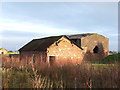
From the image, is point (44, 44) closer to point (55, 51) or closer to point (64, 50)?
point (55, 51)

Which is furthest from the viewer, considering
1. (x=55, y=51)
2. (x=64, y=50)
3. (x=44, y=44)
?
(x=44, y=44)

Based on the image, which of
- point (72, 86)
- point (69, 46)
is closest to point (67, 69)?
point (72, 86)

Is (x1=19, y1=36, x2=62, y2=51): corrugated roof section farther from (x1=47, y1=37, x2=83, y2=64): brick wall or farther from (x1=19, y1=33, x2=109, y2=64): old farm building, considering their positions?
(x1=47, y1=37, x2=83, y2=64): brick wall

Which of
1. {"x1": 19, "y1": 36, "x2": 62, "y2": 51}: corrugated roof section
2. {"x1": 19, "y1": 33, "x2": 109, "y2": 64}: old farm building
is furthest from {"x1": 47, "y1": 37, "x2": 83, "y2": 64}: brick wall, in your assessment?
{"x1": 19, "y1": 36, "x2": 62, "y2": 51}: corrugated roof section

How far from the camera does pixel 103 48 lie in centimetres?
2984

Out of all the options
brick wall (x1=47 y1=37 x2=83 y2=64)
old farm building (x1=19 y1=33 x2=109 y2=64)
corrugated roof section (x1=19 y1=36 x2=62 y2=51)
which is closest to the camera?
old farm building (x1=19 y1=33 x2=109 y2=64)

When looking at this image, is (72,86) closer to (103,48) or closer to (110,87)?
(110,87)

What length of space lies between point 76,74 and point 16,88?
311 centimetres

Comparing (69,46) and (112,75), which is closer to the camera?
(112,75)

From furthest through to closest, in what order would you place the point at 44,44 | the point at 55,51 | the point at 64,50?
the point at 44,44 < the point at 64,50 < the point at 55,51

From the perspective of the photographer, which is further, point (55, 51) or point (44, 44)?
point (44, 44)

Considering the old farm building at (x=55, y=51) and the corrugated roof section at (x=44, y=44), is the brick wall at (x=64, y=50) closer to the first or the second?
the old farm building at (x=55, y=51)

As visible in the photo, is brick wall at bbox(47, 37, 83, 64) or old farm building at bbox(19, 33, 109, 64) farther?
brick wall at bbox(47, 37, 83, 64)

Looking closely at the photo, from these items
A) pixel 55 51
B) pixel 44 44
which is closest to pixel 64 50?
pixel 55 51
